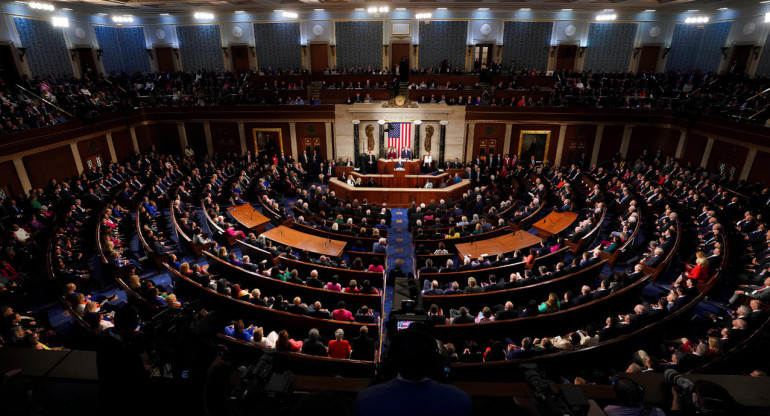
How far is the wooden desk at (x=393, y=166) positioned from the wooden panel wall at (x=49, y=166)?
13.6 meters

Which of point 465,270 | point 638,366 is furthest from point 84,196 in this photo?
point 638,366

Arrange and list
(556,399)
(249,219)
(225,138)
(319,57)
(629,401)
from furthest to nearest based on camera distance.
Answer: (319,57) → (225,138) → (249,219) → (629,401) → (556,399)

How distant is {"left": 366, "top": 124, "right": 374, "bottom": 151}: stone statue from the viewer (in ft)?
65.7

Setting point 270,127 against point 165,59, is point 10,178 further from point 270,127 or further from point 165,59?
point 165,59

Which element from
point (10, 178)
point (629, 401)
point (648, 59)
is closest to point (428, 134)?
point (648, 59)

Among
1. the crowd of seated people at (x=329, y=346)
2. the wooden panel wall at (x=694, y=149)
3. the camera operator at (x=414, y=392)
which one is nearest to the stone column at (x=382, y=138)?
the wooden panel wall at (x=694, y=149)

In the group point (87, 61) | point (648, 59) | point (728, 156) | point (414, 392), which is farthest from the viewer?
point (648, 59)

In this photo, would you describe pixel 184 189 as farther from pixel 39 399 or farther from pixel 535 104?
pixel 535 104

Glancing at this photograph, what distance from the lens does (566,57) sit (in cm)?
2331

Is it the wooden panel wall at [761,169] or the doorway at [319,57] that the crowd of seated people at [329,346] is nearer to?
the wooden panel wall at [761,169]

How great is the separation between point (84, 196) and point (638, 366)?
1627 centimetres

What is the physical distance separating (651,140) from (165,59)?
30252 millimetres

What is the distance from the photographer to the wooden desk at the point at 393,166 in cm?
1886

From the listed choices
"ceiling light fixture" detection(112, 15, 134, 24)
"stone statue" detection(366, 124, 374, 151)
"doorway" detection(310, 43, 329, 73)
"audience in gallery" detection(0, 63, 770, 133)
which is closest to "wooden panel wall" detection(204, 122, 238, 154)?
"audience in gallery" detection(0, 63, 770, 133)
